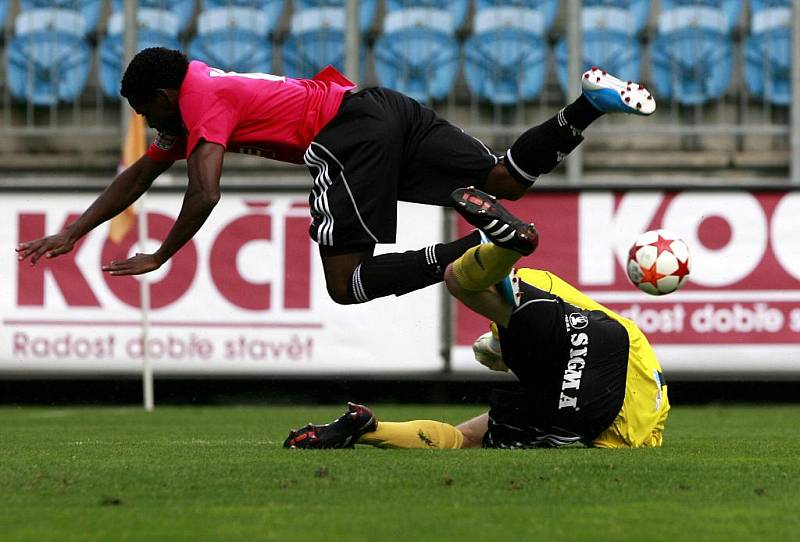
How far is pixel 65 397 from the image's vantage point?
44.1 feet

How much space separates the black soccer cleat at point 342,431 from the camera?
5910mm

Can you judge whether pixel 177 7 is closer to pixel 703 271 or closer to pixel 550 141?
pixel 703 271

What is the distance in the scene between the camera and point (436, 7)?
14547mm

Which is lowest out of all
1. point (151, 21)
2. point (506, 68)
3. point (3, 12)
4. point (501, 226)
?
point (501, 226)

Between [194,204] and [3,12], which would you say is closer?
[194,204]

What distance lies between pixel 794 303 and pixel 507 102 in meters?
3.67

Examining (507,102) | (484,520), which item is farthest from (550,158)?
(507,102)

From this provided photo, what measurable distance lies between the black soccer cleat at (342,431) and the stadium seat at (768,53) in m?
9.54

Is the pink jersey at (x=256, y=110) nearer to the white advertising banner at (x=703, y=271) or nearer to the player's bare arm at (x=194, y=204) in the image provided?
the player's bare arm at (x=194, y=204)

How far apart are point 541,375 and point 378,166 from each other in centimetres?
116

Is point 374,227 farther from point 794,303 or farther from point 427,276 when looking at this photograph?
point 794,303

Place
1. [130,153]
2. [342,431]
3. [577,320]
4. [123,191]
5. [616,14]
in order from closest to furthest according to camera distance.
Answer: [342,431] → [577,320] → [123,191] → [130,153] → [616,14]

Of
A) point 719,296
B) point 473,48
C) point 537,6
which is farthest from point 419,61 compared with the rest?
point 719,296

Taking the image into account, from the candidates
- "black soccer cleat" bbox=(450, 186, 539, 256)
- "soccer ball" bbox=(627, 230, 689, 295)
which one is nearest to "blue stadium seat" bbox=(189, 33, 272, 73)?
"soccer ball" bbox=(627, 230, 689, 295)
